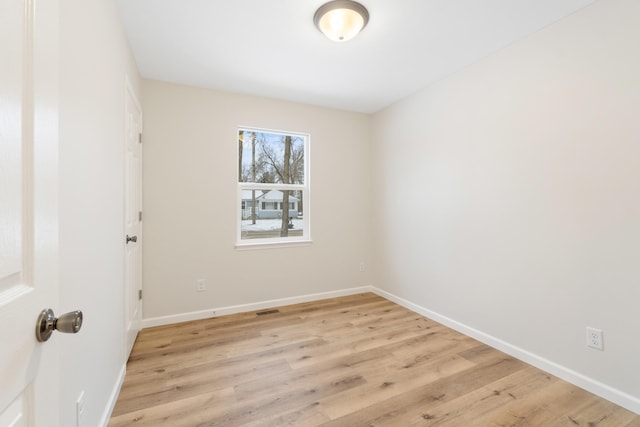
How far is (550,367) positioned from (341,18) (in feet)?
9.30

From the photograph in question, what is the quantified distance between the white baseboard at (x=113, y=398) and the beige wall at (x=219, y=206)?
954 millimetres

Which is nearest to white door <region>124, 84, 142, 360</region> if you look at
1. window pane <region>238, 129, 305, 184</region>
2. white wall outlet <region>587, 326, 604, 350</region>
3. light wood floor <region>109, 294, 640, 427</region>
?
light wood floor <region>109, 294, 640, 427</region>

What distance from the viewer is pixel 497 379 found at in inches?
77.3

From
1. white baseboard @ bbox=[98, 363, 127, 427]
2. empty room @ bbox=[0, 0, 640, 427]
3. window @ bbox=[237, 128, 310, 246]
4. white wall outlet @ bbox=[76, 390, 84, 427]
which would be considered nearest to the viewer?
empty room @ bbox=[0, 0, 640, 427]

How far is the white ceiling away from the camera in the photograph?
6.12 ft

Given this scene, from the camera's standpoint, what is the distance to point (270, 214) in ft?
11.4

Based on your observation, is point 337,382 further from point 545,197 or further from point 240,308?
point 545,197

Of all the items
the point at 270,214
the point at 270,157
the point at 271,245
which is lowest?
the point at 271,245

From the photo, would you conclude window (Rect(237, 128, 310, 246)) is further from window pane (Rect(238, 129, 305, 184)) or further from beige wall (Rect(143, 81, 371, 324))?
beige wall (Rect(143, 81, 371, 324))

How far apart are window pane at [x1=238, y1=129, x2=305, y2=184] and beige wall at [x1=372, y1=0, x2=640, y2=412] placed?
4.85 ft

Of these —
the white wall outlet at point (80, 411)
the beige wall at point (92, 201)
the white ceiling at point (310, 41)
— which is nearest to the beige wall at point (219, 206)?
the white ceiling at point (310, 41)

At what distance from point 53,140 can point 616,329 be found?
2.80m

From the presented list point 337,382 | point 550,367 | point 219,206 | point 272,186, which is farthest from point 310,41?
point 550,367

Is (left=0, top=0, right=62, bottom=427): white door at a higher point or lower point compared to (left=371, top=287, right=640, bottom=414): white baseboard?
higher
